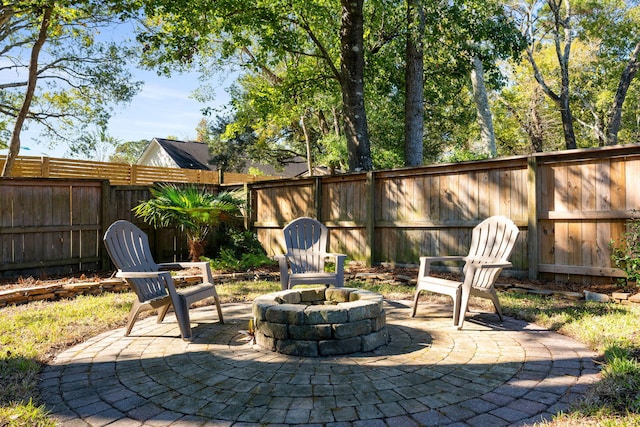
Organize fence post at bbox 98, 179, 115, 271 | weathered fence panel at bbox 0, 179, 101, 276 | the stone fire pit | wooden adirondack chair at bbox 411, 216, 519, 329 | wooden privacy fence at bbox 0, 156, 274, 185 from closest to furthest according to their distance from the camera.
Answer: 1. the stone fire pit
2. wooden adirondack chair at bbox 411, 216, 519, 329
3. weathered fence panel at bbox 0, 179, 101, 276
4. fence post at bbox 98, 179, 115, 271
5. wooden privacy fence at bbox 0, 156, 274, 185

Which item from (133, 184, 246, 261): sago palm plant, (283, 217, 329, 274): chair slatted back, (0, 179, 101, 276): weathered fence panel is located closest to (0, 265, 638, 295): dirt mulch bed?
(0, 179, 101, 276): weathered fence panel

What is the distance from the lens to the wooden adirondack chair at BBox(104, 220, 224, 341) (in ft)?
11.2

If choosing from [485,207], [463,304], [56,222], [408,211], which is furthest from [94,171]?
[463,304]

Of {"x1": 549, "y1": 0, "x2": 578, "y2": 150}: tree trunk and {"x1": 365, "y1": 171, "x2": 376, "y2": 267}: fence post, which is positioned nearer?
{"x1": 365, "y1": 171, "x2": 376, "y2": 267}: fence post

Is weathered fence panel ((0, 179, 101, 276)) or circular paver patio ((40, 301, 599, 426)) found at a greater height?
weathered fence panel ((0, 179, 101, 276))

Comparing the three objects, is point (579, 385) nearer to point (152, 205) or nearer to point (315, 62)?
point (152, 205)

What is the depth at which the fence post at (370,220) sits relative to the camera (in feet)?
22.8

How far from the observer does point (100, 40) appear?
11812 millimetres

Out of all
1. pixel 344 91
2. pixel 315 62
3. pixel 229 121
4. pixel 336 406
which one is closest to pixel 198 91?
pixel 229 121

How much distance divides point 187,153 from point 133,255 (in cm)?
2198

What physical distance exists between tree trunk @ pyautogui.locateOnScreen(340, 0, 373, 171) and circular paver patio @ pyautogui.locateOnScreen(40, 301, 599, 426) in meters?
5.11

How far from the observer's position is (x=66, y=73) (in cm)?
1223

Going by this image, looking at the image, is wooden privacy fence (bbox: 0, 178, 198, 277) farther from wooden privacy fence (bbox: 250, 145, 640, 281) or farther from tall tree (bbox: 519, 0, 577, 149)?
tall tree (bbox: 519, 0, 577, 149)

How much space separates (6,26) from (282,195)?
1083 cm
